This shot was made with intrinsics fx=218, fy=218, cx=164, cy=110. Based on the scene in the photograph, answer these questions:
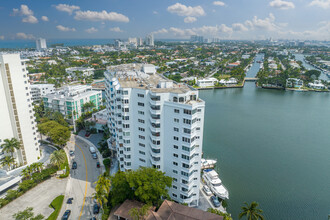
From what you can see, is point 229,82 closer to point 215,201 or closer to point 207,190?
point 207,190

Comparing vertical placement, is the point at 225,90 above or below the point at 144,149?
below

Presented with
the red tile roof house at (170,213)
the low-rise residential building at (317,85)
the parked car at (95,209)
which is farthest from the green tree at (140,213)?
the low-rise residential building at (317,85)

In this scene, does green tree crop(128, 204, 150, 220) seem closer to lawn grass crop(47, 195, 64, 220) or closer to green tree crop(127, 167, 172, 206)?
green tree crop(127, 167, 172, 206)

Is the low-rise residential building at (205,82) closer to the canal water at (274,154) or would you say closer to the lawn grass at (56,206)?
the canal water at (274,154)

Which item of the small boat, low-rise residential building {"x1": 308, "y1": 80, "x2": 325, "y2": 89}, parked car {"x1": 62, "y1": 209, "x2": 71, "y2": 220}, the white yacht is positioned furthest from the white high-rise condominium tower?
low-rise residential building {"x1": 308, "y1": 80, "x2": 325, "y2": 89}

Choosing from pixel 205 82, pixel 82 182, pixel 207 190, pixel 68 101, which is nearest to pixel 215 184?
pixel 207 190

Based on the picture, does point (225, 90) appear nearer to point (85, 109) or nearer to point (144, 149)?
point (85, 109)

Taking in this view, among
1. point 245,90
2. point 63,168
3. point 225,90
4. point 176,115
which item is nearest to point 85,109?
point 63,168

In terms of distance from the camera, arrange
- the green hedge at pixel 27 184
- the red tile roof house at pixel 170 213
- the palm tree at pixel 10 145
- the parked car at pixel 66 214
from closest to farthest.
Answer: the red tile roof house at pixel 170 213 < the parked car at pixel 66 214 < the green hedge at pixel 27 184 < the palm tree at pixel 10 145
